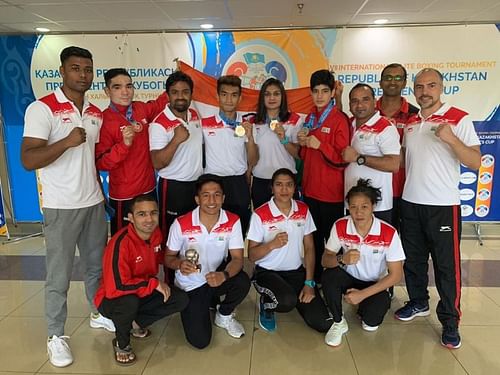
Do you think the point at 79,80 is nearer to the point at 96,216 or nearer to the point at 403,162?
the point at 96,216

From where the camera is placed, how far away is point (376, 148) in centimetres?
274

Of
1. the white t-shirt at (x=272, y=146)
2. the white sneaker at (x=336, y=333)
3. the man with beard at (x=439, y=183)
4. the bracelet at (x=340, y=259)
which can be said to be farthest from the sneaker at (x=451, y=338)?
the white t-shirt at (x=272, y=146)

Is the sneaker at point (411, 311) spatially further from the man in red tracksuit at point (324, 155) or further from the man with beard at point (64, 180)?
the man with beard at point (64, 180)

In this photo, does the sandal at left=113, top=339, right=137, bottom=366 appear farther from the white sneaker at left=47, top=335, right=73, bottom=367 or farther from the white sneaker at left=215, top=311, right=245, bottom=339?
the white sneaker at left=215, top=311, right=245, bottom=339

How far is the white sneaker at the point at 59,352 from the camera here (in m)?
2.37

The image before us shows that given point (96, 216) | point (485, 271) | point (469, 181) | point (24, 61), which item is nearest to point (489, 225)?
point (469, 181)

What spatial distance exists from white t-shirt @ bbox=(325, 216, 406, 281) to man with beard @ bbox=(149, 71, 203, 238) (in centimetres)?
110

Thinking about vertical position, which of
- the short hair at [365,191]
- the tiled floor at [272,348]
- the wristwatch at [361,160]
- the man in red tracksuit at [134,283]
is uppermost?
the wristwatch at [361,160]

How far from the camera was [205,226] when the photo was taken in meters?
2.68

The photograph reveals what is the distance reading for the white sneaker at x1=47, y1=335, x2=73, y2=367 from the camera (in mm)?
2365

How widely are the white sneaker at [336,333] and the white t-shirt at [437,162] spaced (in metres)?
0.95

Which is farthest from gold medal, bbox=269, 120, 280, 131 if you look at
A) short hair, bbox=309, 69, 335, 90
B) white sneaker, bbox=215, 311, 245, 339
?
white sneaker, bbox=215, 311, 245, 339

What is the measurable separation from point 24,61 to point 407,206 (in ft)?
15.7

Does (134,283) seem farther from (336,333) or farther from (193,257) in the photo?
(336,333)
